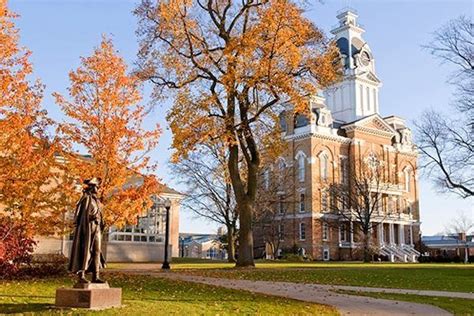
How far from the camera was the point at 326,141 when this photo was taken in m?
61.8

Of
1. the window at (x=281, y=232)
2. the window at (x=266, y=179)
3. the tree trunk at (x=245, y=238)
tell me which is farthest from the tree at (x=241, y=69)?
the window at (x=281, y=232)

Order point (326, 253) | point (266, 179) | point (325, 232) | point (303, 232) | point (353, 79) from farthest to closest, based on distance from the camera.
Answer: point (353, 79) < point (325, 232) < point (303, 232) < point (326, 253) < point (266, 179)

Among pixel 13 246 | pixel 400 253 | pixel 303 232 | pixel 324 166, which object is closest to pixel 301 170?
pixel 324 166

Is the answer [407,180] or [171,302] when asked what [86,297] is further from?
[407,180]

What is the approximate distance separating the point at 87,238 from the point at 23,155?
8.21 meters

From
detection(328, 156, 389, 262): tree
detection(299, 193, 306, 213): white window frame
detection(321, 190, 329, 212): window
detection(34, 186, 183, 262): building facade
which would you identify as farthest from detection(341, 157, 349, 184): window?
detection(34, 186, 183, 262): building facade

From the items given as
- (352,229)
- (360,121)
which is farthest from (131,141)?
(360,121)

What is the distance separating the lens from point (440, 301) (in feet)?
42.0

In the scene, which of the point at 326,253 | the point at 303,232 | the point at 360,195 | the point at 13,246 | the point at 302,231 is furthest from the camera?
the point at 302,231

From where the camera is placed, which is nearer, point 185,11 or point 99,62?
point 99,62

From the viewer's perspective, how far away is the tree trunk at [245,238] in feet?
82.3

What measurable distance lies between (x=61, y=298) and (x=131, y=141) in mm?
13353

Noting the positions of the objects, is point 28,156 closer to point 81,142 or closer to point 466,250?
point 81,142

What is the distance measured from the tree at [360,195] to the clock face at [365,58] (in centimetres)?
1552
